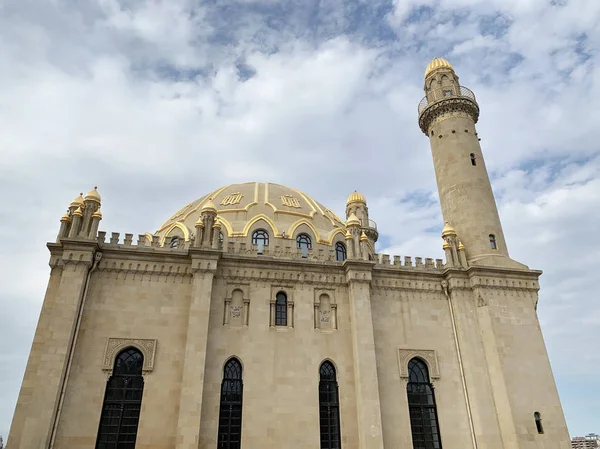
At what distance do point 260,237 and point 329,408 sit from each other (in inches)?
486

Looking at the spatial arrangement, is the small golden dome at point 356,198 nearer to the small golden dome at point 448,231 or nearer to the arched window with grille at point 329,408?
the small golden dome at point 448,231

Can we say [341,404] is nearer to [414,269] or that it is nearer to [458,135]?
[414,269]

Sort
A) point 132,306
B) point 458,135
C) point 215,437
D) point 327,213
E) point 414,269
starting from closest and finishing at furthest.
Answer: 1. point 215,437
2. point 132,306
3. point 414,269
4. point 458,135
5. point 327,213

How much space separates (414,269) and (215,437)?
13.1m

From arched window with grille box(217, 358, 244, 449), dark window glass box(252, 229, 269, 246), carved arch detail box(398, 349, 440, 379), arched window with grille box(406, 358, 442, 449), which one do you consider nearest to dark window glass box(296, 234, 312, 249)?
dark window glass box(252, 229, 269, 246)

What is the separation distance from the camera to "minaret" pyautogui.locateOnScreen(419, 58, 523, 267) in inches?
1039

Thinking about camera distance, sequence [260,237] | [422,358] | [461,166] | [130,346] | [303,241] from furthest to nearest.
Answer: [303,241] < [260,237] < [461,166] < [422,358] < [130,346]

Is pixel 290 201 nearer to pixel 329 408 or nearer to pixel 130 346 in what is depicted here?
pixel 329 408

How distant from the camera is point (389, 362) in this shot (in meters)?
22.5

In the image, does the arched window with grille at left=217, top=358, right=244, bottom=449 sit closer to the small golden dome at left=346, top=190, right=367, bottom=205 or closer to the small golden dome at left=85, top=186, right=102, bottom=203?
the small golden dome at left=85, top=186, right=102, bottom=203

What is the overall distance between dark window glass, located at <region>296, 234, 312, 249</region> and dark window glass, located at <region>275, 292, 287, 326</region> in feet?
25.1

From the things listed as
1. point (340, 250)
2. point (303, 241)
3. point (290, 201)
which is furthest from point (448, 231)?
point (290, 201)

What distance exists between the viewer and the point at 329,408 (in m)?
21.1

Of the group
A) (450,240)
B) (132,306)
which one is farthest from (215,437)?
(450,240)
